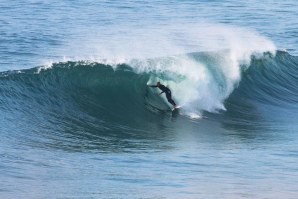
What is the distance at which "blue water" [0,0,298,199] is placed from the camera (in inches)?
642

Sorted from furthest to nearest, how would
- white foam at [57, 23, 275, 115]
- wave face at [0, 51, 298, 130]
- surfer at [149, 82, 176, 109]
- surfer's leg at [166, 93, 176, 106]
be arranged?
1. white foam at [57, 23, 275, 115]
2. surfer's leg at [166, 93, 176, 106]
3. surfer at [149, 82, 176, 109]
4. wave face at [0, 51, 298, 130]

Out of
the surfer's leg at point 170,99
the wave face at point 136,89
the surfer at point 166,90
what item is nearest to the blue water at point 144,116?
the wave face at point 136,89

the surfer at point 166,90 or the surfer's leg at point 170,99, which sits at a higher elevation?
the surfer at point 166,90

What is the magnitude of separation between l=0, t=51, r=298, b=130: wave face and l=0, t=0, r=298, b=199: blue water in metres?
0.04

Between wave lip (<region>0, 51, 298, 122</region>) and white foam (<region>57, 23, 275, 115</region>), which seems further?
white foam (<region>57, 23, 275, 115</region>)

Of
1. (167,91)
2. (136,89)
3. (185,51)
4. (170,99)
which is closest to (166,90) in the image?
(167,91)

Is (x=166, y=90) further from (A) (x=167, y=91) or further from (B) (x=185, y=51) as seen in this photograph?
(B) (x=185, y=51)

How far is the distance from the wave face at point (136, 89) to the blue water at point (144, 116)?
38 mm

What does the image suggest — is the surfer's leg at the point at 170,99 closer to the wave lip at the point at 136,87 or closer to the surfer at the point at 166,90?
the surfer at the point at 166,90

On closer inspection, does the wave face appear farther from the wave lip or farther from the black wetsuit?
the black wetsuit

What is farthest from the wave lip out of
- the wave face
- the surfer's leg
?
the surfer's leg

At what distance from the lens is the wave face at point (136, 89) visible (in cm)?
2308

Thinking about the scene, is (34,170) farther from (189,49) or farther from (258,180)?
(189,49)

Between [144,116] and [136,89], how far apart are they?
1.57 m
